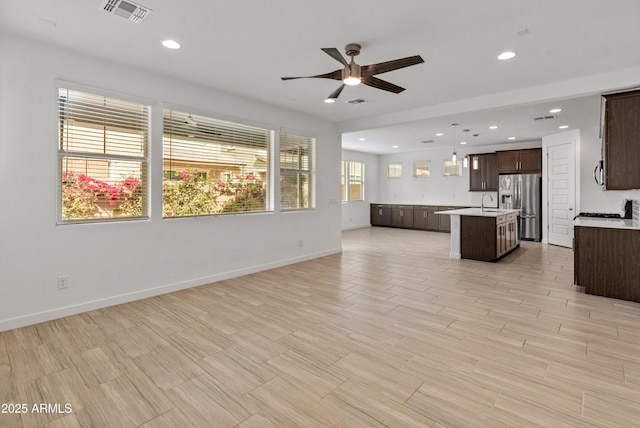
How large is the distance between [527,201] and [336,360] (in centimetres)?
800

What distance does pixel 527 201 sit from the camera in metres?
8.32

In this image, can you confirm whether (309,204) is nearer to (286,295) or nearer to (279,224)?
(279,224)

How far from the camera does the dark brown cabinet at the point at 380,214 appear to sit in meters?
11.6

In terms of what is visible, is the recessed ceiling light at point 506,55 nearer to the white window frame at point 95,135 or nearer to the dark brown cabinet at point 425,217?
the white window frame at point 95,135

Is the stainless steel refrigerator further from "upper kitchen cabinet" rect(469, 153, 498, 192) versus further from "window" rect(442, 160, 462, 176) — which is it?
"window" rect(442, 160, 462, 176)

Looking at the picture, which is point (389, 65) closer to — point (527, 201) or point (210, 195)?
point (210, 195)

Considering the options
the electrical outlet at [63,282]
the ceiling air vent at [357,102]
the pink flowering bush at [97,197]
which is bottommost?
the electrical outlet at [63,282]

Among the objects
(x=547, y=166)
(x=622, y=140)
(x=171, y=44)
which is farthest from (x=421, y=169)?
(x=171, y=44)

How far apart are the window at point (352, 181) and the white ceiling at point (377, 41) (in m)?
6.07

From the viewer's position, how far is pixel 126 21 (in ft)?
9.07

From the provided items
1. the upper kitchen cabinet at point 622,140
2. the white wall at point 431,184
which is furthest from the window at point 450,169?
the upper kitchen cabinet at point 622,140

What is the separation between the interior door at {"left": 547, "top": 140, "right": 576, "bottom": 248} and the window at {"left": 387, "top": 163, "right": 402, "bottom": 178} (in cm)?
477

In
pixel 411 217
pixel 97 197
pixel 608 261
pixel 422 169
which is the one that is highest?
pixel 422 169

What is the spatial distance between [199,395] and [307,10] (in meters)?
2.89
